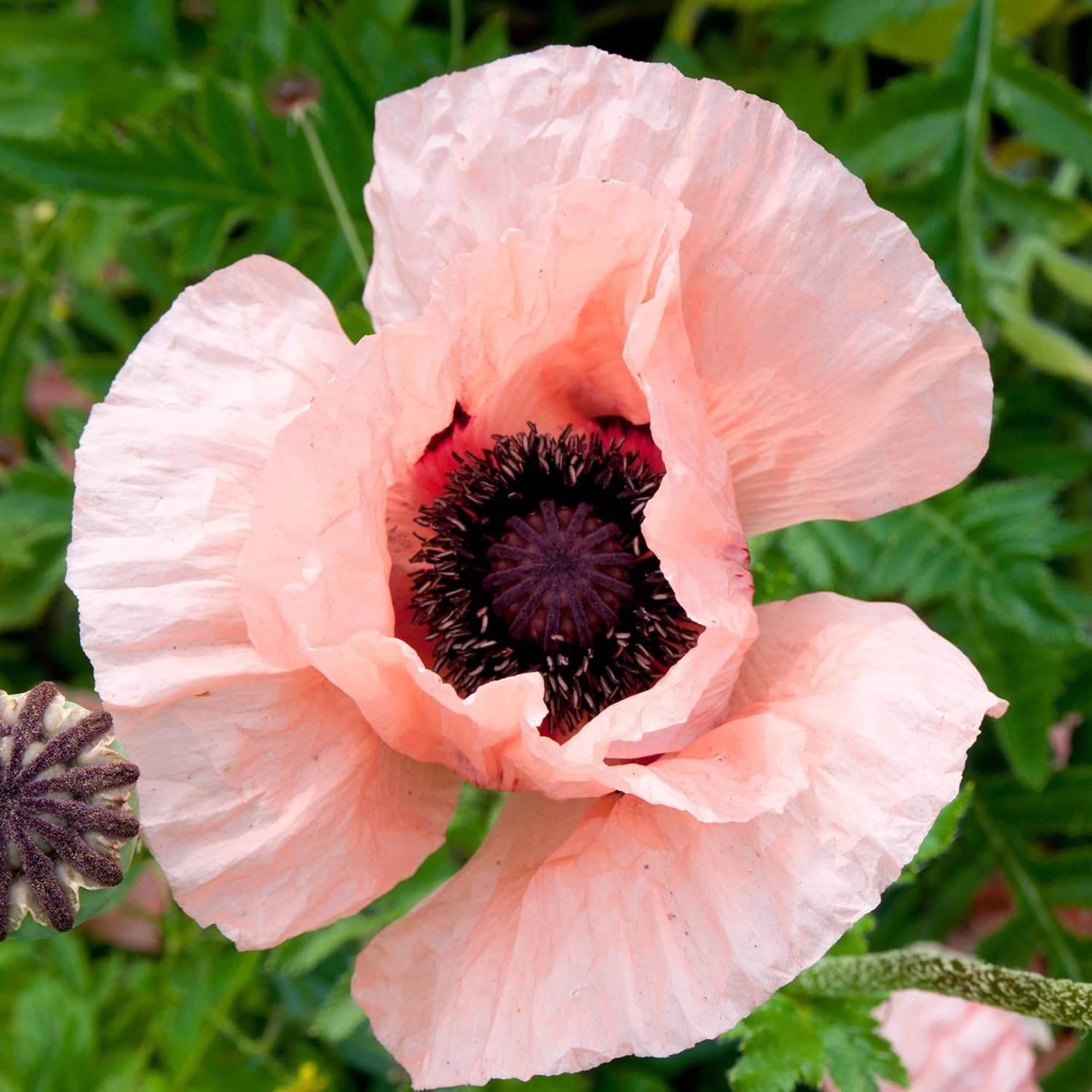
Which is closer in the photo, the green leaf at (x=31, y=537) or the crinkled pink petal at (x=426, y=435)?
the crinkled pink petal at (x=426, y=435)

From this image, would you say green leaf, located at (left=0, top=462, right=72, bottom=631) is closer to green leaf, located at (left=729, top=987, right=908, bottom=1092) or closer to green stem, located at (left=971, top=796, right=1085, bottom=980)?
green leaf, located at (left=729, top=987, right=908, bottom=1092)

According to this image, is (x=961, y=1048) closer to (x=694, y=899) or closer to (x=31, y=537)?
(x=694, y=899)

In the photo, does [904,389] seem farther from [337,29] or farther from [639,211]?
[337,29]

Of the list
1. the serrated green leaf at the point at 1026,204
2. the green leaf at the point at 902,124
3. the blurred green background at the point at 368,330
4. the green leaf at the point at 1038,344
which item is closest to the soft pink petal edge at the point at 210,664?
the blurred green background at the point at 368,330

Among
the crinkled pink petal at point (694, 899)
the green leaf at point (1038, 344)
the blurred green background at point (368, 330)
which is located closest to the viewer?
the crinkled pink petal at point (694, 899)

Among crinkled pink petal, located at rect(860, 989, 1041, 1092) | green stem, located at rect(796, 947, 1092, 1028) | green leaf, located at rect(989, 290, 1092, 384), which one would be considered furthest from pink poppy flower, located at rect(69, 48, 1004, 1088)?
green leaf, located at rect(989, 290, 1092, 384)

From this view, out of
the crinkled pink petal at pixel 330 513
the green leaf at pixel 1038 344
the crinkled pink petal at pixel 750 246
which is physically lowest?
the green leaf at pixel 1038 344

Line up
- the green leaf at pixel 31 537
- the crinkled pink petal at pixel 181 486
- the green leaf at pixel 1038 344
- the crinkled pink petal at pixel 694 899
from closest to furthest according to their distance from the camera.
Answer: the crinkled pink petal at pixel 694 899, the crinkled pink petal at pixel 181 486, the green leaf at pixel 31 537, the green leaf at pixel 1038 344

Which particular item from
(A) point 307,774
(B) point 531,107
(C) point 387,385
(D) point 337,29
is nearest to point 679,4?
(D) point 337,29

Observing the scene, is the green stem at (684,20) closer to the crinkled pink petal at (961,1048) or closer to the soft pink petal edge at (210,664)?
the soft pink petal edge at (210,664)
